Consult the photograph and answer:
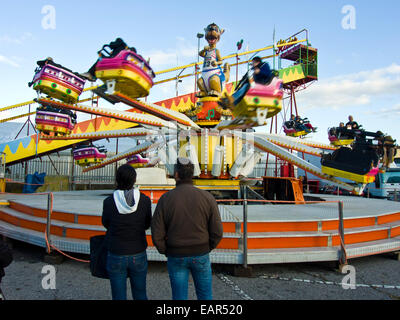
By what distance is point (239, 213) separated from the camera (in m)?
5.32

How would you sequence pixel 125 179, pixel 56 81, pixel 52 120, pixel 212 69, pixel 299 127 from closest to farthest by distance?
pixel 125 179
pixel 56 81
pixel 52 120
pixel 212 69
pixel 299 127

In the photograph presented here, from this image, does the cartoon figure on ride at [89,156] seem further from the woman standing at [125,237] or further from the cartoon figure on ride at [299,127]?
the woman standing at [125,237]

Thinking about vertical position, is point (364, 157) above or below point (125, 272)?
above

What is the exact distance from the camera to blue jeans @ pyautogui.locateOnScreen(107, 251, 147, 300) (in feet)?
7.95

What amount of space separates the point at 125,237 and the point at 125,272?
1.04 ft

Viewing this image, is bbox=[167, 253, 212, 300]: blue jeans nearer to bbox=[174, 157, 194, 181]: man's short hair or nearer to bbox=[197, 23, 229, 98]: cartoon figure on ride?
bbox=[174, 157, 194, 181]: man's short hair

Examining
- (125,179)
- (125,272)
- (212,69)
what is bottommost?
(125,272)

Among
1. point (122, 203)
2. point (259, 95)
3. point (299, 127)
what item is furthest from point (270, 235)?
point (299, 127)

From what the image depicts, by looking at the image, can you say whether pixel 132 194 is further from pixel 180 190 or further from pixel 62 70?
pixel 62 70

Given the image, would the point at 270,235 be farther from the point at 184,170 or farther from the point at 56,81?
the point at 56,81

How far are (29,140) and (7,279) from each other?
14.8 metres

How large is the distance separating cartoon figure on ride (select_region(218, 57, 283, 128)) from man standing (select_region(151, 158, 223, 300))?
174 cm

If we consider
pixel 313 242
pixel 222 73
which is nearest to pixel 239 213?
pixel 313 242

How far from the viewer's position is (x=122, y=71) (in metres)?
3.83
